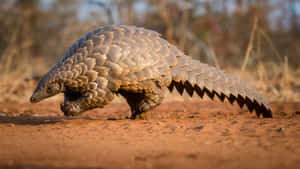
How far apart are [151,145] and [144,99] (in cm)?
144

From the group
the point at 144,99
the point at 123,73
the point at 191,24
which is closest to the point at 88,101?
the point at 123,73

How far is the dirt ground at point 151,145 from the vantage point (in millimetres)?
2127

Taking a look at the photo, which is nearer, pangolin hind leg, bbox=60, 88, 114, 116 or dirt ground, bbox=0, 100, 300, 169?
dirt ground, bbox=0, 100, 300, 169

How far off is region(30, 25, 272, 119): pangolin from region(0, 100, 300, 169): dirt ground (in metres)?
0.40

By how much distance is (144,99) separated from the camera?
4.10 m

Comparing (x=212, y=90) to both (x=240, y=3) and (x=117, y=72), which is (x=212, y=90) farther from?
(x=240, y=3)

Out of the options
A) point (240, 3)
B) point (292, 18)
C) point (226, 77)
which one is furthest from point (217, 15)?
point (226, 77)

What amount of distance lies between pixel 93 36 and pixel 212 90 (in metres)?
1.85

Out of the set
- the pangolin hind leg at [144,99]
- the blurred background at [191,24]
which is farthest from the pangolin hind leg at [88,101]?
the blurred background at [191,24]

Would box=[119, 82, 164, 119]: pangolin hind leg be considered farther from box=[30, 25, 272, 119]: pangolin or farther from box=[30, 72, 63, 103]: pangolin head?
box=[30, 72, 63, 103]: pangolin head

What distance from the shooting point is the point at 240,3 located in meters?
19.7

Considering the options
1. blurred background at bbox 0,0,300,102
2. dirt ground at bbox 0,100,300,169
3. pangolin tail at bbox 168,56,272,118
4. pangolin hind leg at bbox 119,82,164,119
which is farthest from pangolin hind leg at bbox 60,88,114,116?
blurred background at bbox 0,0,300,102

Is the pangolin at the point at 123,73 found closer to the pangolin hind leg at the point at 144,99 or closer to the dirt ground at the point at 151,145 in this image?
the pangolin hind leg at the point at 144,99

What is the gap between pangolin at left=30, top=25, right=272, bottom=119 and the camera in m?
3.68
